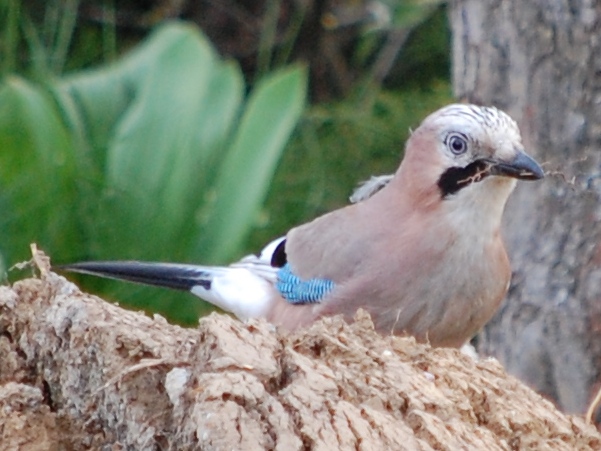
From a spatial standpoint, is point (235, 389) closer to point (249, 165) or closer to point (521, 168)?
point (521, 168)

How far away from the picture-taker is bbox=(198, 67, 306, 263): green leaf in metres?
4.24

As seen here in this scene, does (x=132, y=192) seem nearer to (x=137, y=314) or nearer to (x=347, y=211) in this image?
(x=347, y=211)

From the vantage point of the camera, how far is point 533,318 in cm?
342

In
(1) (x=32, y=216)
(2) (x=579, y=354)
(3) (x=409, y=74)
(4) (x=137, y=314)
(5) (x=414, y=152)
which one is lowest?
(1) (x=32, y=216)

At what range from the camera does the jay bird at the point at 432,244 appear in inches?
113

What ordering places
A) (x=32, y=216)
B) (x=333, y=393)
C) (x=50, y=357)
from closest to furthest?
1. (x=333, y=393)
2. (x=50, y=357)
3. (x=32, y=216)

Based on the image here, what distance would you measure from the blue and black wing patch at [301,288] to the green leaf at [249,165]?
0.94 m

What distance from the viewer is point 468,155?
289 centimetres

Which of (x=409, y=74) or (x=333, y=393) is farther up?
(x=409, y=74)

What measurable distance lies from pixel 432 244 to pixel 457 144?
25cm

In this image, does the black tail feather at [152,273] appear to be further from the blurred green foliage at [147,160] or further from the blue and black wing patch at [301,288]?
the blurred green foliage at [147,160]

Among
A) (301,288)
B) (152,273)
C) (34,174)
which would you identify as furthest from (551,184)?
(34,174)

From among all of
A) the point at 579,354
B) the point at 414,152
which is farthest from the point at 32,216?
the point at 579,354

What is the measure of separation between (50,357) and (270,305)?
136cm
